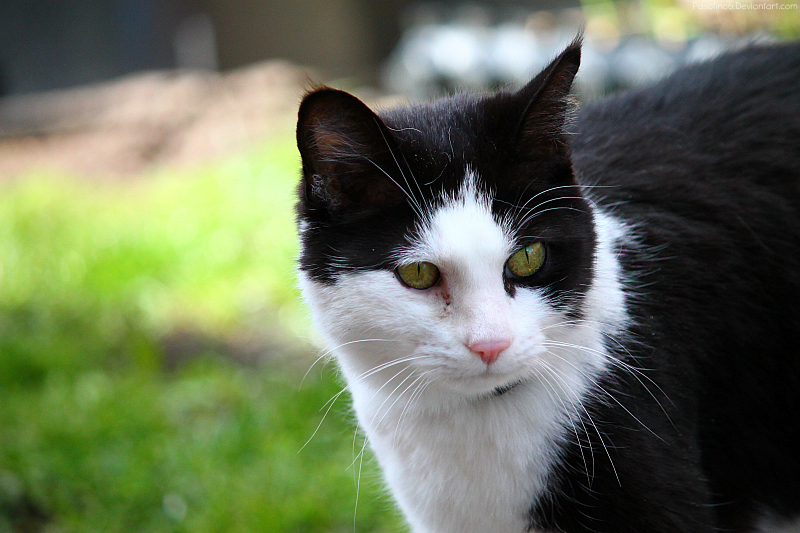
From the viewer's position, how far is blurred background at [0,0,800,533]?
2584mm

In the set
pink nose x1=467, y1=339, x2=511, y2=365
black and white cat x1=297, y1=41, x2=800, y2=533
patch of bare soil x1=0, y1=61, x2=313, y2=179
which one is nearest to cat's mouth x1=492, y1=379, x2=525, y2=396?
black and white cat x1=297, y1=41, x2=800, y2=533

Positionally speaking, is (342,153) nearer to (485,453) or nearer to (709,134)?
(485,453)

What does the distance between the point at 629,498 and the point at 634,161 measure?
805mm

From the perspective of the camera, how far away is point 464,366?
1344 mm

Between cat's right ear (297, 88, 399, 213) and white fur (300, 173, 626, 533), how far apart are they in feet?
0.47

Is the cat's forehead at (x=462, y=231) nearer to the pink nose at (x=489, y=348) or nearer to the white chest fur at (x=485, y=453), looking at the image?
the pink nose at (x=489, y=348)

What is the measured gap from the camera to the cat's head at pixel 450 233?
137 centimetres

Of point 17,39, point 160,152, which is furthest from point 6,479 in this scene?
point 17,39

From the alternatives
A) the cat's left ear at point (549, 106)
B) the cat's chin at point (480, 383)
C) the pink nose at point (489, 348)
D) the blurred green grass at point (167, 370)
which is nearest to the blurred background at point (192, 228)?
the blurred green grass at point (167, 370)

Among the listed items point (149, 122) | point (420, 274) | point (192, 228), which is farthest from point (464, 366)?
point (149, 122)

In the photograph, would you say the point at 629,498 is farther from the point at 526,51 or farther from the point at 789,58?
the point at 526,51

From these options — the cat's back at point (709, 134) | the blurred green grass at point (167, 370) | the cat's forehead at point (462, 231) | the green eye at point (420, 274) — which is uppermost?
the cat's back at point (709, 134)

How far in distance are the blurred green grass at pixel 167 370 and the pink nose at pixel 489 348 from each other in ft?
2.09

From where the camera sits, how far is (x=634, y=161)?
1.83 meters
